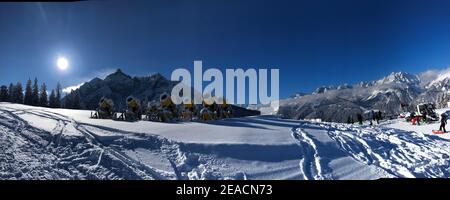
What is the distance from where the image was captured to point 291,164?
353cm

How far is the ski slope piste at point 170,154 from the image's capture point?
11.3 ft

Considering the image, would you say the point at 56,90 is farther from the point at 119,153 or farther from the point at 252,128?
the point at 252,128

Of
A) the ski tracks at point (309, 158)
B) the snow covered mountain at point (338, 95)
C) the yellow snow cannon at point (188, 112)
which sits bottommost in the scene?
the ski tracks at point (309, 158)

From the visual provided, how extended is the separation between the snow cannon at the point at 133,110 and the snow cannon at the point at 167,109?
0.22 metres

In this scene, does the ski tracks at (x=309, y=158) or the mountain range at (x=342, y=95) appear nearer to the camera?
the ski tracks at (x=309, y=158)

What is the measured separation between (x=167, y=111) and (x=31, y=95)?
3.97ft

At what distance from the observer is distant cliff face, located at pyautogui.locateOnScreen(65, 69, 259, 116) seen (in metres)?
3.68

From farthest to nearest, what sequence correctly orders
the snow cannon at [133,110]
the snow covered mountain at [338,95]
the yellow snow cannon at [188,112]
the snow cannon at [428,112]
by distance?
the snow cannon at [428,112] < the snow covered mountain at [338,95] < the yellow snow cannon at [188,112] < the snow cannon at [133,110]

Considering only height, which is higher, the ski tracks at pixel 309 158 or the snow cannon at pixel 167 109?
the snow cannon at pixel 167 109

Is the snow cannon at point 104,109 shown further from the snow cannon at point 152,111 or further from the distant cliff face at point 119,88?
the snow cannon at point 152,111

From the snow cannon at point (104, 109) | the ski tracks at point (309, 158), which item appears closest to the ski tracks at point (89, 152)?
the snow cannon at point (104, 109)

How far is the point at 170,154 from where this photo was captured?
11.7 ft
